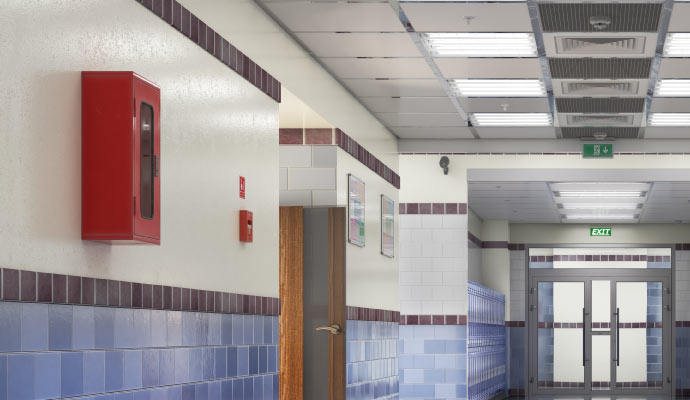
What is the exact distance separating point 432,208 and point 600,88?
3.65 metres

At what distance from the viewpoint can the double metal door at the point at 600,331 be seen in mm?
20000

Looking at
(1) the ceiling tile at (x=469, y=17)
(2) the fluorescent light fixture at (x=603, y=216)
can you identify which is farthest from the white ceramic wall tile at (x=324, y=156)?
(2) the fluorescent light fixture at (x=603, y=216)

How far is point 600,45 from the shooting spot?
789cm

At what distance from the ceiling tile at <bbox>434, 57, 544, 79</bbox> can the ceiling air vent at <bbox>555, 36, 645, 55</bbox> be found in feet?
1.52

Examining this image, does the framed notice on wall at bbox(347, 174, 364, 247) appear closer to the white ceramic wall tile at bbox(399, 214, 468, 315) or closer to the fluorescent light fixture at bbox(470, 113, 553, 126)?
the fluorescent light fixture at bbox(470, 113, 553, 126)

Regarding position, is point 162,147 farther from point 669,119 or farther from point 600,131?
point 600,131

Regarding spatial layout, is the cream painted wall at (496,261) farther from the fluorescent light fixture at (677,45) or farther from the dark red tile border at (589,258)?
the fluorescent light fixture at (677,45)

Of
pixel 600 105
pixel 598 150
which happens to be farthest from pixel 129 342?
pixel 598 150

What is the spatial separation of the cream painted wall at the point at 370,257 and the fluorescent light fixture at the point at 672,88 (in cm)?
275

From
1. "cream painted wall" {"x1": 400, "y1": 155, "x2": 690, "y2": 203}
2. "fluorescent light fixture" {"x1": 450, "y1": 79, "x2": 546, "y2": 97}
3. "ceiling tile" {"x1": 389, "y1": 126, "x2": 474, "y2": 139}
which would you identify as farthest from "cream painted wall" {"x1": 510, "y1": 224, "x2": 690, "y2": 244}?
"fluorescent light fixture" {"x1": 450, "y1": 79, "x2": 546, "y2": 97}

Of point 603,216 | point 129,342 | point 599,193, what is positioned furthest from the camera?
point 603,216

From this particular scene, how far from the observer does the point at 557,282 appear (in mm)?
20281

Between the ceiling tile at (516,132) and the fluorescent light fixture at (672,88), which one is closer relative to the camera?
the fluorescent light fixture at (672,88)

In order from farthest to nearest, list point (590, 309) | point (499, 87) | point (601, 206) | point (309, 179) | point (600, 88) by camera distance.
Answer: point (590, 309) < point (601, 206) < point (499, 87) < point (600, 88) < point (309, 179)
